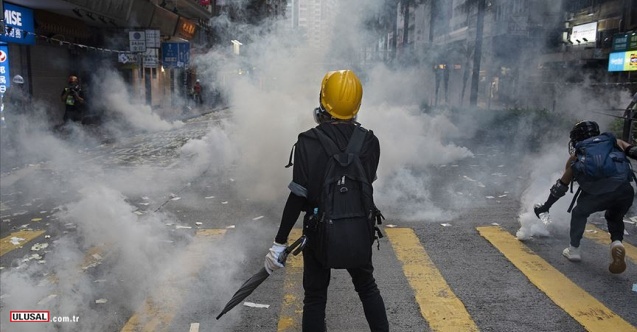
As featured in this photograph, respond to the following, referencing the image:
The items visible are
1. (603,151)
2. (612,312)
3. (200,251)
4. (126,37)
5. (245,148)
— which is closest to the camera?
(612,312)

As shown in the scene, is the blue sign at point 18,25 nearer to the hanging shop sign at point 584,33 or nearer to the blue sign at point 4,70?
the blue sign at point 4,70

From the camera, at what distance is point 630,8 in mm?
20609

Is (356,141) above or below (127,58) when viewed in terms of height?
below

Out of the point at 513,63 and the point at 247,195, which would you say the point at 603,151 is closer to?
the point at 247,195

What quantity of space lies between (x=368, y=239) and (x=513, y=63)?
96.9 feet

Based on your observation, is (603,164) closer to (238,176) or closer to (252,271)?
(252,271)

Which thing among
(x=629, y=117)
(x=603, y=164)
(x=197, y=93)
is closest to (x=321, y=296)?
(x=603, y=164)

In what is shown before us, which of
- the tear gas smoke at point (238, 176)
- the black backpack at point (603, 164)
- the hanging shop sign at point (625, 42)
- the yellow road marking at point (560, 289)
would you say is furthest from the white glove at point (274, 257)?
the hanging shop sign at point (625, 42)

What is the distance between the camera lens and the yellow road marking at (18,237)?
5.39 meters

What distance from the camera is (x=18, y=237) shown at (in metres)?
5.82

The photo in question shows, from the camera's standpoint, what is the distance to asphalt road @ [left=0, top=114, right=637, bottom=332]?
3773 millimetres

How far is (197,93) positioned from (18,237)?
91.9ft

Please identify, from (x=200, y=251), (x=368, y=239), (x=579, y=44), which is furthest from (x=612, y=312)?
(x=579, y=44)

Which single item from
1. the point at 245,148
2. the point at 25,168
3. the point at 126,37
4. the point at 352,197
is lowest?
the point at 25,168
